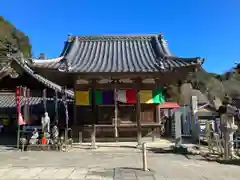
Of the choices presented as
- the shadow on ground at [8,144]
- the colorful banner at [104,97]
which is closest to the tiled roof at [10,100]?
the shadow on ground at [8,144]

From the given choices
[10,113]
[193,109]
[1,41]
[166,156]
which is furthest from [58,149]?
[1,41]

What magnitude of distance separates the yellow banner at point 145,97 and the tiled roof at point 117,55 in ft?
4.69

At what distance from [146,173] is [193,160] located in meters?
2.99

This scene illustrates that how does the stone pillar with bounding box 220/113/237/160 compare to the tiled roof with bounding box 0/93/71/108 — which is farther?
the tiled roof with bounding box 0/93/71/108

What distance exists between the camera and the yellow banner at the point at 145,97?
577 inches

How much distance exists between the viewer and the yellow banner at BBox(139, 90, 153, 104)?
48.1 ft

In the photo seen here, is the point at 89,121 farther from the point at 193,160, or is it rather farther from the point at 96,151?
the point at 193,160

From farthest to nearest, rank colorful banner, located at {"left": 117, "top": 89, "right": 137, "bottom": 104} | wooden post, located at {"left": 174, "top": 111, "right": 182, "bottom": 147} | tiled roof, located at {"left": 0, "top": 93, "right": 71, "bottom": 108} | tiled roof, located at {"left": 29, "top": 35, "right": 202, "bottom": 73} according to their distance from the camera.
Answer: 1. tiled roof, located at {"left": 0, "top": 93, "right": 71, "bottom": 108}
2. colorful banner, located at {"left": 117, "top": 89, "right": 137, "bottom": 104}
3. tiled roof, located at {"left": 29, "top": 35, "right": 202, "bottom": 73}
4. wooden post, located at {"left": 174, "top": 111, "right": 182, "bottom": 147}

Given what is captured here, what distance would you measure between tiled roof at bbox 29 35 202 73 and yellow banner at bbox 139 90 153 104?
143 cm

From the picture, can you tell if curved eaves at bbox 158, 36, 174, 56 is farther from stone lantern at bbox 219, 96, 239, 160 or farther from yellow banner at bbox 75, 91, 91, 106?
stone lantern at bbox 219, 96, 239, 160

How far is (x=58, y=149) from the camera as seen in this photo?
1225 cm

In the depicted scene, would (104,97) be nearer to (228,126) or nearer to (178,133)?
(178,133)

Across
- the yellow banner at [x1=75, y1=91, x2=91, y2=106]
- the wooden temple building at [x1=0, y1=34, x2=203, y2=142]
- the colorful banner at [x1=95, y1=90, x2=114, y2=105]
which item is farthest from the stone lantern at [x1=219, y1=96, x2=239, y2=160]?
the yellow banner at [x1=75, y1=91, x2=91, y2=106]

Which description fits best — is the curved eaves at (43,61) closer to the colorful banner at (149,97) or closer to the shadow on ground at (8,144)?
the shadow on ground at (8,144)
